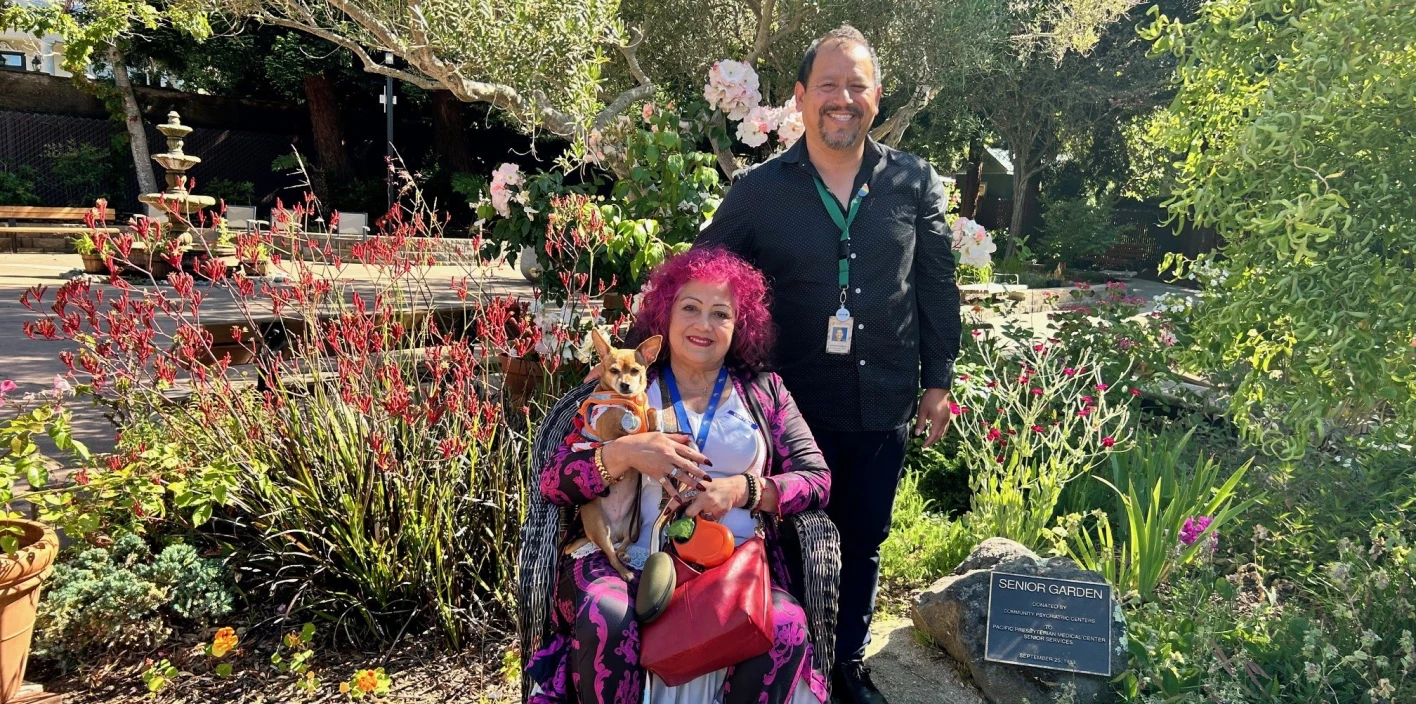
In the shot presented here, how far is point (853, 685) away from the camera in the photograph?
2652mm

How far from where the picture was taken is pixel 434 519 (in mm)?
2850

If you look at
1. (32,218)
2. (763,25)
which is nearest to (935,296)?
(763,25)

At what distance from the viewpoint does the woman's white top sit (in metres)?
2.21

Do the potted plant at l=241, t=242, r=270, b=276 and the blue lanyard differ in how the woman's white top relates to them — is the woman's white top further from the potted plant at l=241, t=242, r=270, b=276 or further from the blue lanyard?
the potted plant at l=241, t=242, r=270, b=276

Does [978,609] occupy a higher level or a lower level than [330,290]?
lower

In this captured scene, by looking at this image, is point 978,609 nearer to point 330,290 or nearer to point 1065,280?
point 330,290

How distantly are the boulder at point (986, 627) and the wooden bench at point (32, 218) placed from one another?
625 inches

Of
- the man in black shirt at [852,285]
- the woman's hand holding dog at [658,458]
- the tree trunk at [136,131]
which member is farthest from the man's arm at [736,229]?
the tree trunk at [136,131]

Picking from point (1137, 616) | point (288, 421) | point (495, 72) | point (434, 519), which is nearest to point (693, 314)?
point (434, 519)

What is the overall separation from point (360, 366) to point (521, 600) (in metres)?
1.08

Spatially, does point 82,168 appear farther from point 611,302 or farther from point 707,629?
point 707,629

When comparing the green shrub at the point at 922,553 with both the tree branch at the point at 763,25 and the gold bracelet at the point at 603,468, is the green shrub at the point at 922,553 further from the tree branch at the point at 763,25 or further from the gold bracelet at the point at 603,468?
the tree branch at the point at 763,25

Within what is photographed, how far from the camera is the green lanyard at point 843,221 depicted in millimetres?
2504

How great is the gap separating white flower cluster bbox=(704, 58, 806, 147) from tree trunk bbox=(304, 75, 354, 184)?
17.1 m
